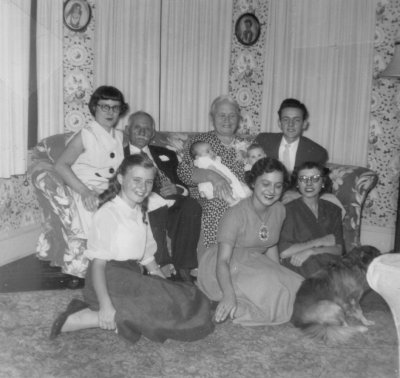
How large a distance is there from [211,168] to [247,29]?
7.25 feet

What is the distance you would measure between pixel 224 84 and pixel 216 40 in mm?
430

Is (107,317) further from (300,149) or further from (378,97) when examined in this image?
(378,97)

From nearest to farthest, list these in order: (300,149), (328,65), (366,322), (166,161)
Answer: (366,322)
(300,149)
(166,161)
(328,65)

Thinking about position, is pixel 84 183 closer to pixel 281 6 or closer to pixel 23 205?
pixel 23 205

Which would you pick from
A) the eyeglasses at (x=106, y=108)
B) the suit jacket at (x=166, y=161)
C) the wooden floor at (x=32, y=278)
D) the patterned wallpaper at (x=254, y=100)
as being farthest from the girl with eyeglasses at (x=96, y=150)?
the patterned wallpaper at (x=254, y=100)

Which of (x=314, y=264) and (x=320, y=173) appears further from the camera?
(x=320, y=173)

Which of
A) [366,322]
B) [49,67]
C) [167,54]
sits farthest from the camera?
[167,54]

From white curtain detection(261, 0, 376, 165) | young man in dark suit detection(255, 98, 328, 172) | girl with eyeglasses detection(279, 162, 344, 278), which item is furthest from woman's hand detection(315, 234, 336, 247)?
white curtain detection(261, 0, 376, 165)

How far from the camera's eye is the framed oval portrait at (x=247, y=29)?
5.12 meters

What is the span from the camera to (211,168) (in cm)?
354

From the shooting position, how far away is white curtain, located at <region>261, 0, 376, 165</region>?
4.78 metres

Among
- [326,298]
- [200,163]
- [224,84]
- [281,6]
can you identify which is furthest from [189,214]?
[281,6]

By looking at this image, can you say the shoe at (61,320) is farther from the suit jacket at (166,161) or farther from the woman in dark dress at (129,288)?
the suit jacket at (166,161)

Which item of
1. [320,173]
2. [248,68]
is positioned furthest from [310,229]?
[248,68]
